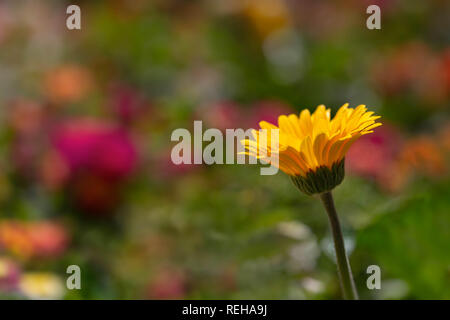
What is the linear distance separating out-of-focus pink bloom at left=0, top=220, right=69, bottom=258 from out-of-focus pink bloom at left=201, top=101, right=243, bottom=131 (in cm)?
19

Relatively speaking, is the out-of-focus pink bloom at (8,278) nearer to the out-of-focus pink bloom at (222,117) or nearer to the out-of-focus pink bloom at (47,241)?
the out-of-focus pink bloom at (47,241)

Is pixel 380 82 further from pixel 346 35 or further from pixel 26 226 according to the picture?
pixel 26 226

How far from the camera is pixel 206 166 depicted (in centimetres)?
54

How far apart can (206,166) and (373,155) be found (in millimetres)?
149

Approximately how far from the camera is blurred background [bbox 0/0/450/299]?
0.34 m

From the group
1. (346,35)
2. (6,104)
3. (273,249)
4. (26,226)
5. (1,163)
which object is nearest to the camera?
(273,249)

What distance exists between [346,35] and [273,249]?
2.14 ft

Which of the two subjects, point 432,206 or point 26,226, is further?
point 26,226

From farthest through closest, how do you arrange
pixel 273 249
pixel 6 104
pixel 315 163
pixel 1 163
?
pixel 6 104
pixel 1 163
pixel 273 249
pixel 315 163

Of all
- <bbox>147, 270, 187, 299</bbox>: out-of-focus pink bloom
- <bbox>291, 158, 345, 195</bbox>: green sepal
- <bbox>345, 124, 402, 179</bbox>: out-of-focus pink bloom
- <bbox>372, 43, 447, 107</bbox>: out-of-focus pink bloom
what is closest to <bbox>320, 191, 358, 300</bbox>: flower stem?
<bbox>291, 158, 345, 195</bbox>: green sepal

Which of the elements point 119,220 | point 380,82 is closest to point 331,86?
point 380,82

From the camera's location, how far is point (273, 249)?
33cm

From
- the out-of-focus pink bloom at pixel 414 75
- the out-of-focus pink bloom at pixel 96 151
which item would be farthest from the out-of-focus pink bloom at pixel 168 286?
the out-of-focus pink bloom at pixel 414 75

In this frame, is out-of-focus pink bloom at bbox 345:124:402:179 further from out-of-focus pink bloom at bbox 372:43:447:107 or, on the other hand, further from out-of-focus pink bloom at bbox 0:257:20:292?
out-of-focus pink bloom at bbox 0:257:20:292
